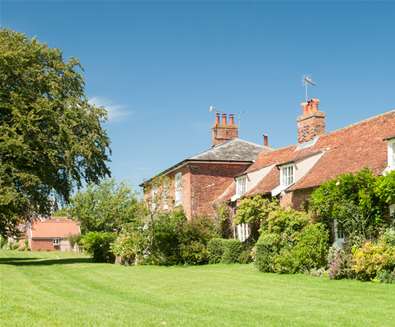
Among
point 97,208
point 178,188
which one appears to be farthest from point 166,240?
point 97,208

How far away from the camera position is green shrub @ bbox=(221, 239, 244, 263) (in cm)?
3127

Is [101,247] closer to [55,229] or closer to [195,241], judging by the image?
[195,241]

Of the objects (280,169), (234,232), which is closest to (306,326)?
(280,169)

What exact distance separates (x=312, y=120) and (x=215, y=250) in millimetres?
8651

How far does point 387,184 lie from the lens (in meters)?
20.7

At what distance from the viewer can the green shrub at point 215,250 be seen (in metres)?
32.2

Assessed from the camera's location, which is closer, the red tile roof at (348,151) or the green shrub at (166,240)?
the red tile roof at (348,151)

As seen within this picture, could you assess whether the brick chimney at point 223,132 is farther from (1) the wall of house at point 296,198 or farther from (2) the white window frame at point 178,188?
(1) the wall of house at point 296,198

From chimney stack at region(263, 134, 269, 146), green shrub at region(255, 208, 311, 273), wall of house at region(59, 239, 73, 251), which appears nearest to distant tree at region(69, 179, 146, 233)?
wall of house at region(59, 239, 73, 251)

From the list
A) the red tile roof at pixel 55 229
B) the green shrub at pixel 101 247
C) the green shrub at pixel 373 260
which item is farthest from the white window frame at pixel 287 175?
the red tile roof at pixel 55 229

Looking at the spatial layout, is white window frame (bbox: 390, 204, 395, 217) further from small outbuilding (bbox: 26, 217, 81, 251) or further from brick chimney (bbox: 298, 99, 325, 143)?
small outbuilding (bbox: 26, 217, 81, 251)

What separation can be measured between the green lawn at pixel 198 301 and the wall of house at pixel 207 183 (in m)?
15.3

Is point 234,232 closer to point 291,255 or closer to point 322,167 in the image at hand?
point 322,167

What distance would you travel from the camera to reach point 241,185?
119 ft
